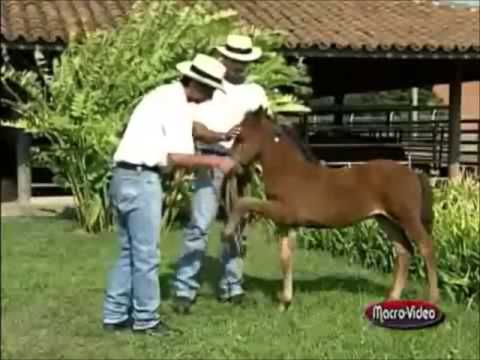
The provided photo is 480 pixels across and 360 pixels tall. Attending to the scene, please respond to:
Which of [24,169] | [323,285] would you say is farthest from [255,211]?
[24,169]

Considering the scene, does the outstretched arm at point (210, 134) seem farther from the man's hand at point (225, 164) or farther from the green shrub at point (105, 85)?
the green shrub at point (105, 85)

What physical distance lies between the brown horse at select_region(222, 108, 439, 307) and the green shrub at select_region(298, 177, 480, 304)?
24.4 inches

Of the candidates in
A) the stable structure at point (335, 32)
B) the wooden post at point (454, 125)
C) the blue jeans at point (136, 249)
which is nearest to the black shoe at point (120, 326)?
the blue jeans at point (136, 249)

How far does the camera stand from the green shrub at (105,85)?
11211 millimetres

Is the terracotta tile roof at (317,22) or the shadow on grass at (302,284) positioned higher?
the terracotta tile roof at (317,22)

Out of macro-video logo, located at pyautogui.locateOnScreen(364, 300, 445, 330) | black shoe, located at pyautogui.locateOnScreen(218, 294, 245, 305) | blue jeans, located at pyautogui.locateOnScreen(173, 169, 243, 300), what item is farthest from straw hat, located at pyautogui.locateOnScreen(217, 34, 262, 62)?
macro-video logo, located at pyautogui.locateOnScreen(364, 300, 445, 330)

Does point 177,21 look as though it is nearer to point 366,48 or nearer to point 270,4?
point 366,48

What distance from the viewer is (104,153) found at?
1127cm

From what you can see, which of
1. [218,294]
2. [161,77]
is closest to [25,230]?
[161,77]

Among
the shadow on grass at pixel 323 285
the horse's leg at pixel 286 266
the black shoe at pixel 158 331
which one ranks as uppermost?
the horse's leg at pixel 286 266

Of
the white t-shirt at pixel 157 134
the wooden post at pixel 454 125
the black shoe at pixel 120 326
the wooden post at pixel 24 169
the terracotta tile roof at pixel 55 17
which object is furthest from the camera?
the wooden post at pixel 454 125

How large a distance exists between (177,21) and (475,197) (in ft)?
14.2

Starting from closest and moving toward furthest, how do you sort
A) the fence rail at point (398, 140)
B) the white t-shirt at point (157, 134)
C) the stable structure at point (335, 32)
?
the white t-shirt at point (157, 134) < the stable structure at point (335, 32) < the fence rail at point (398, 140)

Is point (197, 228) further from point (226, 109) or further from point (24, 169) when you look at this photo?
point (24, 169)
